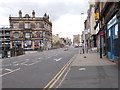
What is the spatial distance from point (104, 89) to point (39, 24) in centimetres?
9563

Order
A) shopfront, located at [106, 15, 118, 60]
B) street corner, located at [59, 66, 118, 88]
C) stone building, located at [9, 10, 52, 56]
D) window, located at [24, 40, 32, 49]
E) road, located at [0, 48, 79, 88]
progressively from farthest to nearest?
Result: stone building, located at [9, 10, 52, 56] → window, located at [24, 40, 32, 49] → shopfront, located at [106, 15, 118, 60] → road, located at [0, 48, 79, 88] → street corner, located at [59, 66, 118, 88]

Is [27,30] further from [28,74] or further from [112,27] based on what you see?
[28,74]

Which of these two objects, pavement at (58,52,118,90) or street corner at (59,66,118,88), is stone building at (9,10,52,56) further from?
street corner at (59,66,118,88)

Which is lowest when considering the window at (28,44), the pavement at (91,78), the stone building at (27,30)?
the pavement at (91,78)

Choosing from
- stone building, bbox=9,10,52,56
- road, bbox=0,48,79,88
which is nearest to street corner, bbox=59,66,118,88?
road, bbox=0,48,79,88

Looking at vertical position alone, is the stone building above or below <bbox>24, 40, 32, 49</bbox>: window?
above

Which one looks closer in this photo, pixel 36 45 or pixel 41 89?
pixel 41 89

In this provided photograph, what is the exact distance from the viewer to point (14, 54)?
52.3 meters

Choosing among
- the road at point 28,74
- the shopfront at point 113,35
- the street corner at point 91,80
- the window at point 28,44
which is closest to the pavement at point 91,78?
the street corner at point 91,80

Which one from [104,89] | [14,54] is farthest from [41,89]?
[14,54]

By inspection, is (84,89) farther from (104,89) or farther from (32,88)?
(32,88)

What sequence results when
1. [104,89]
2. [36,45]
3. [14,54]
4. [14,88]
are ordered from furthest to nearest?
[36,45]
[14,54]
[14,88]
[104,89]

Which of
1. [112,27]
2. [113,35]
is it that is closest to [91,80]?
[113,35]

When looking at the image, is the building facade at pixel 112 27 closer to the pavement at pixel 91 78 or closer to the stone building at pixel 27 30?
the pavement at pixel 91 78
